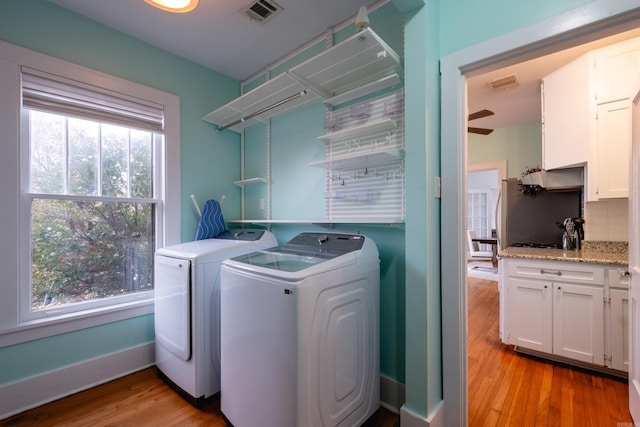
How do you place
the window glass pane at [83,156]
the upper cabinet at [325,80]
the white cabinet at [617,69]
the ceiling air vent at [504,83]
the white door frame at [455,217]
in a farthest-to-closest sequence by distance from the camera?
1. the ceiling air vent at [504,83]
2. the white cabinet at [617,69]
3. the window glass pane at [83,156]
4. the upper cabinet at [325,80]
5. the white door frame at [455,217]

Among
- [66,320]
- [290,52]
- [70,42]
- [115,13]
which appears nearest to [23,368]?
[66,320]

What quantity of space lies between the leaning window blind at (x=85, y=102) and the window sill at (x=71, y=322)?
1.39 meters

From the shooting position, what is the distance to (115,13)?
1902 mm

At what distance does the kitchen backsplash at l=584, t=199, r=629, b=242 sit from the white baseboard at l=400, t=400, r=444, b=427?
2.34 meters

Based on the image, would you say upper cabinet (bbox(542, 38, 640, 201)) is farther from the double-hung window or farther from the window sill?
the window sill

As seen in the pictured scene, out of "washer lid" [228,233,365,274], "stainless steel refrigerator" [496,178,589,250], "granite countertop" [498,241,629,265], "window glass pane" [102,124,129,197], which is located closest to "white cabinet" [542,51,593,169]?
"stainless steel refrigerator" [496,178,589,250]

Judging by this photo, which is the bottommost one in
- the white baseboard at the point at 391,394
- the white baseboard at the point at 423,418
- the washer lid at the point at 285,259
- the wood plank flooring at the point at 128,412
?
the wood plank flooring at the point at 128,412

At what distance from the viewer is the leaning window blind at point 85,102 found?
177 cm

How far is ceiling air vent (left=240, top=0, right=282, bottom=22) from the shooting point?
5.90ft

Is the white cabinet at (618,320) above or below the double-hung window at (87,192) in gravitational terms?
below

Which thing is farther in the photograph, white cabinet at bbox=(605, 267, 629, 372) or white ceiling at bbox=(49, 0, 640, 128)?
white cabinet at bbox=(605, 267, 629, 372)

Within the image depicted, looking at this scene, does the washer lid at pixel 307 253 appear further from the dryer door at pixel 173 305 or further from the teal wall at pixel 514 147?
the teal wall at pixel 514 147

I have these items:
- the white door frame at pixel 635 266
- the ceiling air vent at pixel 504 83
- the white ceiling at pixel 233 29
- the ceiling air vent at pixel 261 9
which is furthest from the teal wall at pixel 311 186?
the ceiling air vent at pixel 504 83

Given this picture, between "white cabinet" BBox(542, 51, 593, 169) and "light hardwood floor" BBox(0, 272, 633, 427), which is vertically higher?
"white cabinet" BBox(542, 51, 593, 169)
